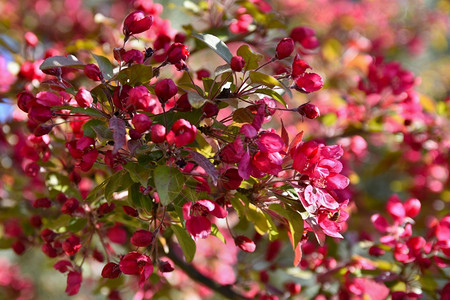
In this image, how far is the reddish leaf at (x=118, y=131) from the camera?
73 centimetres

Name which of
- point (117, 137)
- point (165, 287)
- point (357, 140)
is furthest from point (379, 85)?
point (117, 137)

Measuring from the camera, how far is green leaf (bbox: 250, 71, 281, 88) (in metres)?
0.83

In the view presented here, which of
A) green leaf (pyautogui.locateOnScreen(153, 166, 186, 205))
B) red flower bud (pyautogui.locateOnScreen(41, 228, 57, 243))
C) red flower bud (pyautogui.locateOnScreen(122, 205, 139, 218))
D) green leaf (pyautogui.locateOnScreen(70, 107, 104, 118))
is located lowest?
red flower bud (pyautogui.locateOnScreen(41, 228, 57, 243))

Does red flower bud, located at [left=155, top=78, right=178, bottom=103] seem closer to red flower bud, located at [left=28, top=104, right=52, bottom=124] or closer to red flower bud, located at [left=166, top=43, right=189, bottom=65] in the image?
red flower bud, located at [left=166, top=43, right=189, bottom=65]

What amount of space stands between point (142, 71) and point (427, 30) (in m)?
3.13

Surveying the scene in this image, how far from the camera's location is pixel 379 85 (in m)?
1.63

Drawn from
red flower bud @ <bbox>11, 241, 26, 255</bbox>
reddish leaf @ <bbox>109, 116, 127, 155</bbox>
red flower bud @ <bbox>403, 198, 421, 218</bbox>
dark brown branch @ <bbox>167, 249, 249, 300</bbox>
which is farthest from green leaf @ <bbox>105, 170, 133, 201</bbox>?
red flower bud @ <bbox>403, 198, 421, 218</bbox>

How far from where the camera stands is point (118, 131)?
76 centimetres

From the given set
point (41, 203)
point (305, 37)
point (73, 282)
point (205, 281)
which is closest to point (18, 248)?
point (41, 203)

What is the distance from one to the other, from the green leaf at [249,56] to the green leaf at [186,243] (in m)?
0.35

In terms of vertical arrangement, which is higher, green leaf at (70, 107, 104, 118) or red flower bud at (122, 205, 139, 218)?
green leaf at (70, 107, 104, 118)

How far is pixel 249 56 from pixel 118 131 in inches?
11.4

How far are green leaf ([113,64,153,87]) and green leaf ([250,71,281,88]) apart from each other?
0.19 meters

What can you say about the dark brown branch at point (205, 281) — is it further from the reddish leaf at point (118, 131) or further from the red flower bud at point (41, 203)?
the reddish leaf at point (118, 131)
